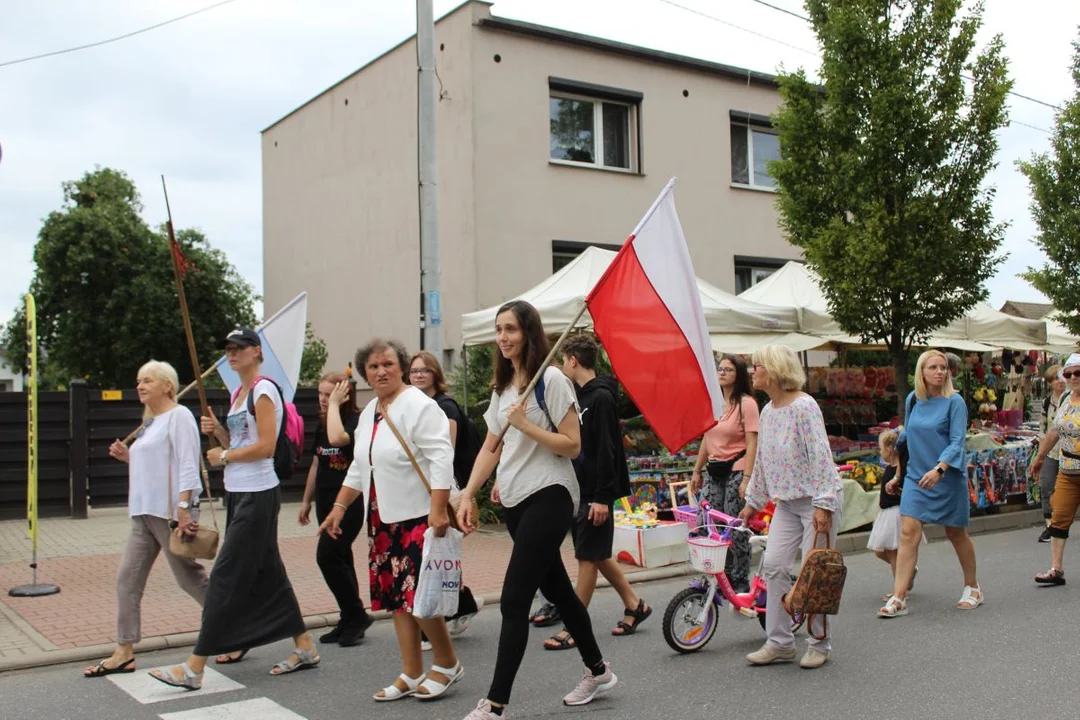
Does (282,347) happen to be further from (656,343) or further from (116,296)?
(116,296)

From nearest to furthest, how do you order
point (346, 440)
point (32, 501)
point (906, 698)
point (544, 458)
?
point (544, 458), point (906, 698), point (346, 440), point (32, 501)

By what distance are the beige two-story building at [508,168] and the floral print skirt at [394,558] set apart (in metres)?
11.2

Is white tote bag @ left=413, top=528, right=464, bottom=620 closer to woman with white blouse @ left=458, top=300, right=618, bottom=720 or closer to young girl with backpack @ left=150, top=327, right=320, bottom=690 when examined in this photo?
woman with white blouse @ left=458, top=300, right=618, bottom=720

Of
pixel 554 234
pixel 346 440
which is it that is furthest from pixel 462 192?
pixel 346 440

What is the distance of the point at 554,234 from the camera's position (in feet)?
57.6

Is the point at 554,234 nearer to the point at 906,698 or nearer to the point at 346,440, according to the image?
the point at 346,440

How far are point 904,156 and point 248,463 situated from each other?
9.77m

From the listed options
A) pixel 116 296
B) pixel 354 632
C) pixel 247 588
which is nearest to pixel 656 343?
pixel 247 588

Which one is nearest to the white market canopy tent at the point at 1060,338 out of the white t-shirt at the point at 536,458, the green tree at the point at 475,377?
the green tree at the point at 475,377

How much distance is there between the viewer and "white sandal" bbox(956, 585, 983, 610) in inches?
286

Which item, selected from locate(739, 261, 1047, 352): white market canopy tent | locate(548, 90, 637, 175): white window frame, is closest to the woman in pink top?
locate(739, 261, 1047, 352): white market canopy tent

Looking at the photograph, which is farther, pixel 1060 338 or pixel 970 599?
pixel 1060 338

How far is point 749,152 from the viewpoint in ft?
67.1

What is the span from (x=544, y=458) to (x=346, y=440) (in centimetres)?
222
